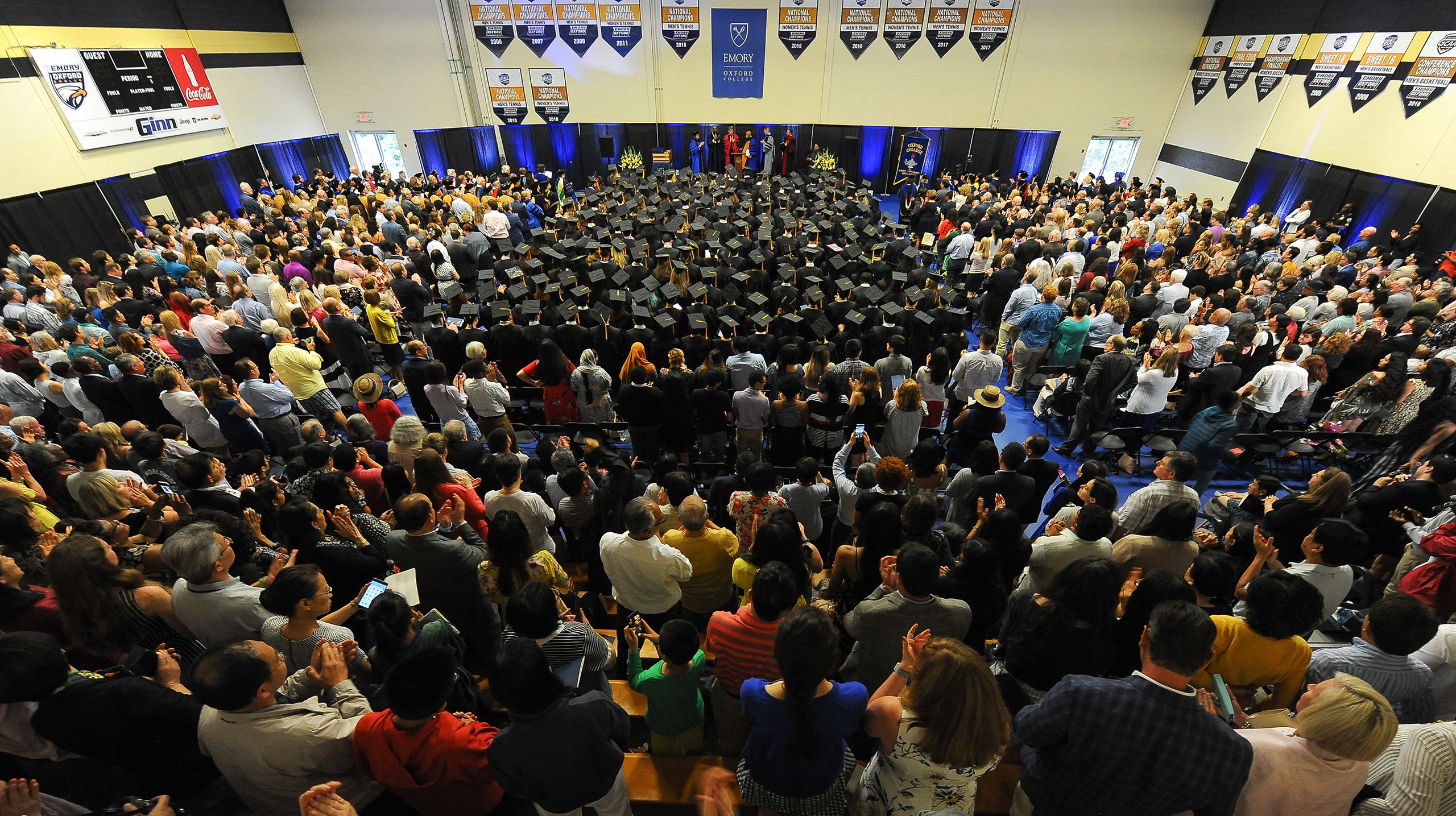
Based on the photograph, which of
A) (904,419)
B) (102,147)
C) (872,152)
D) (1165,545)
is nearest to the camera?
(1165,545)

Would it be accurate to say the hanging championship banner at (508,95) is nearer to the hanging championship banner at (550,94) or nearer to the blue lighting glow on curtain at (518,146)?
the blue lighting glow on curtain at (518,146)

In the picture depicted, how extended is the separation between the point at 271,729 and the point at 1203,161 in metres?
22.1

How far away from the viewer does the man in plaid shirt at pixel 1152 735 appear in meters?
1.74

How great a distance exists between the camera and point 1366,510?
370 centimetres

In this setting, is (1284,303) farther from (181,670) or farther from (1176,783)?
(181,670)

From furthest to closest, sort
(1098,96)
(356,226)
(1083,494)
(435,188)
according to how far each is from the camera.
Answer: (1098,96)
(435,188)
(356,226)
(1083,494)

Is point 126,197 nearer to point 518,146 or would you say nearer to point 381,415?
point 518,146

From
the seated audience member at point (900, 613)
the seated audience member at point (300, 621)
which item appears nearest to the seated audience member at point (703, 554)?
the seated audience member at point (900, 613)

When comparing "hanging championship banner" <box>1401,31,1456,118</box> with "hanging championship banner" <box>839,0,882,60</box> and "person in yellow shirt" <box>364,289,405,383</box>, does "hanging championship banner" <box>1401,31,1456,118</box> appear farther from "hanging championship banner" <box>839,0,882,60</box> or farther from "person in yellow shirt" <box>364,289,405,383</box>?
"person in yellow shirt" <box>364,289,405,383</box>

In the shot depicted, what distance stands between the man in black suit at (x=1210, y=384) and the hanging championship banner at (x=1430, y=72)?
10.3 meters

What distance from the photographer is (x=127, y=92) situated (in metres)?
12.0

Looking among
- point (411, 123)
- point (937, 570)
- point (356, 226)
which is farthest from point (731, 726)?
A: point (411, 123)

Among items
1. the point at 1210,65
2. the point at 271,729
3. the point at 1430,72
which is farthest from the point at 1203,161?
the point at 271,729

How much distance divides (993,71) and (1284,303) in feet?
43.3
